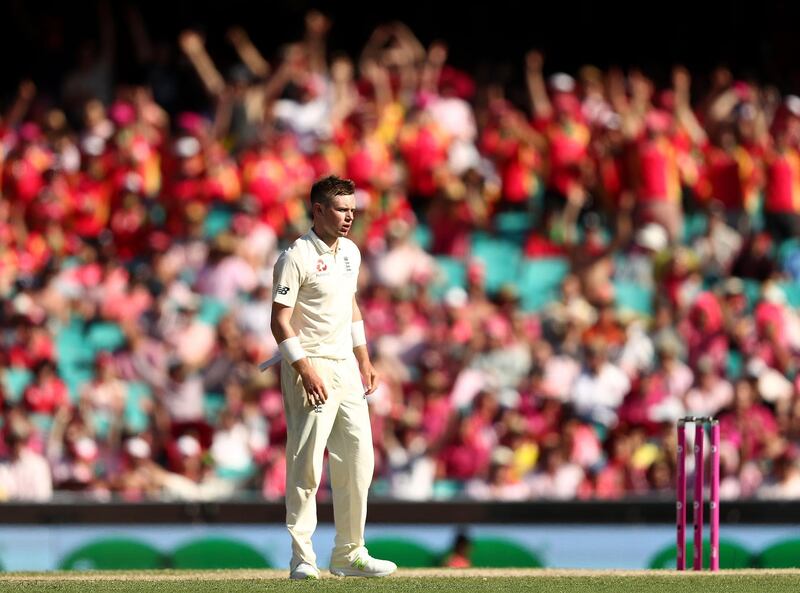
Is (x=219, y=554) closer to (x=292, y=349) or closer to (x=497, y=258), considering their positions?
(x=292, y=349)

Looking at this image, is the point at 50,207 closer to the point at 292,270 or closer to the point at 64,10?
the point at 64,10

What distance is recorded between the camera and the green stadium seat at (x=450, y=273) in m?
16.7

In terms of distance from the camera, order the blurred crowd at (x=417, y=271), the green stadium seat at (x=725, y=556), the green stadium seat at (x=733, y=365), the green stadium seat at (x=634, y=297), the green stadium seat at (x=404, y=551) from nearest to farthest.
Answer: the green stadium seat at (x=725, y=556) < the green stadium seat at (x=404, y=551) < the blurred crowd at (x=417, y=271) < the green stadium seat at (x=733, y=365) < the green stadium seat at (x=634, y=297)

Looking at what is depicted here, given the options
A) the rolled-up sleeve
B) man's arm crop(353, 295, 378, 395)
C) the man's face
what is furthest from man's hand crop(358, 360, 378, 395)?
the man's face

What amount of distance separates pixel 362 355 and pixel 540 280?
8.50m

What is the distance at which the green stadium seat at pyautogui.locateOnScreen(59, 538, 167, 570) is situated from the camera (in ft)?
41.6

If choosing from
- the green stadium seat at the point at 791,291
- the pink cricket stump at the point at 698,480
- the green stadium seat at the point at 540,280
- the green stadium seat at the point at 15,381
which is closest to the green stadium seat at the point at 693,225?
the green stadium seat at the point at 791,291

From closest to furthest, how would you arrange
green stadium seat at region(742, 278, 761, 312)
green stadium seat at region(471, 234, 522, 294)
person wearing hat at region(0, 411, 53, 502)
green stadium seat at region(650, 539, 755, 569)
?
1. green stadium seat at region(650, 539, 755, 569)
2. person wearing hat at region(0, 411, 53, 502)
3. green stadium seat at region(742, 278, 761, 312)
4. green stadium seat at region(471, 234, 522, 294)

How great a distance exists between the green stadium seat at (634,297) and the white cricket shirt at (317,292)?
323 inches

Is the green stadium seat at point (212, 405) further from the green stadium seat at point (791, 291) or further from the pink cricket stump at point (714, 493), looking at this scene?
the pink cricket stump at point (714, 493)

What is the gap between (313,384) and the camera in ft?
27.3

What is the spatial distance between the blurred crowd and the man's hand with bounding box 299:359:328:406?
518 centimetres

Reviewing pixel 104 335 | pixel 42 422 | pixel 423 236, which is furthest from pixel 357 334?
pixel 423 236

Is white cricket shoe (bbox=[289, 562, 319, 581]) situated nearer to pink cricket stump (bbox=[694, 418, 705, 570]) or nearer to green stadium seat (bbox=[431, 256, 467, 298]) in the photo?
pink cricket stump (bbox=[694, 418, 705, 570])
